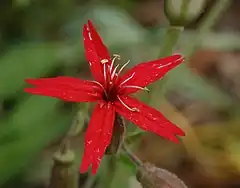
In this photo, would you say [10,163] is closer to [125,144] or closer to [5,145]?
[5,145]

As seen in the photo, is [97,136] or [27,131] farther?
[27,131]

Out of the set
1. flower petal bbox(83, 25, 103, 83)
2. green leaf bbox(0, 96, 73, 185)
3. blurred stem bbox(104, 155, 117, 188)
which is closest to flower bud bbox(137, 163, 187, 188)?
blurred stem bbox(104, 155, 117, 188)

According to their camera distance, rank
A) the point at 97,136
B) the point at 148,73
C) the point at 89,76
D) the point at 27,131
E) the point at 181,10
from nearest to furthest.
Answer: the point at 97,136
the point at 148,73
the point at 181,10
the point at 27,131
the point at 89,76

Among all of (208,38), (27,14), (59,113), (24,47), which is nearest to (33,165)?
(59,113)

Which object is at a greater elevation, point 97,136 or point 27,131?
point 97,136

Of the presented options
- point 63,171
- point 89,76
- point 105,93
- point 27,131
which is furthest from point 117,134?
point 89,76

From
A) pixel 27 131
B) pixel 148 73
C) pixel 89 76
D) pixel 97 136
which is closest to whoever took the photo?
pixel 97 136

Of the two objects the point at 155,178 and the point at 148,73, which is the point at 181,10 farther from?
the point at 155,178
